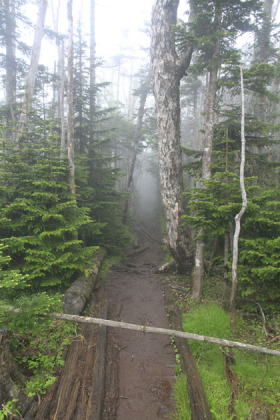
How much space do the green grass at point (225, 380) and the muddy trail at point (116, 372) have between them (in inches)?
17.6

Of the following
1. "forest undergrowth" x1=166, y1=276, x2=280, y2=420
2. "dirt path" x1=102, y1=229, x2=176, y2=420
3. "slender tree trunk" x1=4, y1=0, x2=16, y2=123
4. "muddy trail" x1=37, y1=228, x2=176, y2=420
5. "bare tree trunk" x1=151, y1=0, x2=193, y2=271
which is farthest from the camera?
"slender tree trunk" x1=4, y1=0, x2=16, y2=123

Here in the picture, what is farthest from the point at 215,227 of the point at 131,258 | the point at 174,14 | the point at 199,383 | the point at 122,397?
the point at 131,258

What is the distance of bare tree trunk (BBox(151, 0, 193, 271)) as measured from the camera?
783cm

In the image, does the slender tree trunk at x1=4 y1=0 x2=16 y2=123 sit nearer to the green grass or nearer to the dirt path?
the dirt path

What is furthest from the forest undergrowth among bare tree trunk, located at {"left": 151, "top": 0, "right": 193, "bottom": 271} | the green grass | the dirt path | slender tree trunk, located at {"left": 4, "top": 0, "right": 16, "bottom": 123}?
slender tree trunk, located at {"left": 4, "top": 0, "right": 16, "bottom": 123}

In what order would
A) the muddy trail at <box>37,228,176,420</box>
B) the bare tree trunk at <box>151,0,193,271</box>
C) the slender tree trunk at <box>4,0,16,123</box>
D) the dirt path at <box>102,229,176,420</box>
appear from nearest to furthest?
the muddy trail at <box>37,228,176,420</box> → the dirt path at <box>102,229,176,420</box> → the bare tree trunk at <box>151,0,193,271</box> → the slender tree trunk at <box>4,0,16,123</box>

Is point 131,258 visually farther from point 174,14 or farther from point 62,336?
point 174,14

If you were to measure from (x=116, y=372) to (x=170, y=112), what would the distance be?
7.85 m

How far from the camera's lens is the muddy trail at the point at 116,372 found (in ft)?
11.9

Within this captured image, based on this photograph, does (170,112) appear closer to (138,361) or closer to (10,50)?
(138,361)

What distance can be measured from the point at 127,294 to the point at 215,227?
13.9ft

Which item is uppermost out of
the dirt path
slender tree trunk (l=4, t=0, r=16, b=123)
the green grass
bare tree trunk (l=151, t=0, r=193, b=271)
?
Answer: slender tree trunk (l=4, t=0, r=16, b=123)

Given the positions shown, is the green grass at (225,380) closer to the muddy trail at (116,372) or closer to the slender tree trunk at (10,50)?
the muddy trail at (116,372)

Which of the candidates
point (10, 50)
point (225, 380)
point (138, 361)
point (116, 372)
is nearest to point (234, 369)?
point (225, 380)
